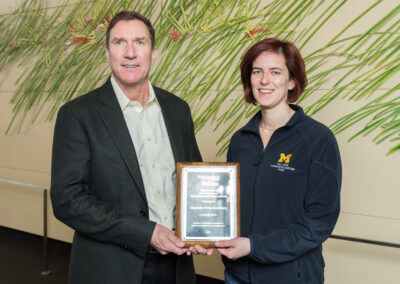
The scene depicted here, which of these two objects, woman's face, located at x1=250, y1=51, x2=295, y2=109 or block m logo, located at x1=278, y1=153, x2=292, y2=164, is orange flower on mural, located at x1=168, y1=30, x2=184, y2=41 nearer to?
woman's face, located at x1=250, y1=51, x2=295, y2=109

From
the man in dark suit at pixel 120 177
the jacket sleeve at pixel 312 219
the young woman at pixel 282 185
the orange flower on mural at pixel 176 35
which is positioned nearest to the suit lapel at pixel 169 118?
the man in dark suit at pixel 120 177

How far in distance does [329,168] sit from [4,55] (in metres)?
4.15

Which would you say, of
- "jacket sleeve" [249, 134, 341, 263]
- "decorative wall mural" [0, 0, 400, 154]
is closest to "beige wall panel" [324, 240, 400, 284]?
"decorative wall mural" [0, 0, 400, 154]

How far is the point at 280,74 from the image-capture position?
1594 millimetres

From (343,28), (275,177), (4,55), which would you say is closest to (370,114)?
(343,28)

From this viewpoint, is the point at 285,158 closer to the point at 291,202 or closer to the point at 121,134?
the point at 291,202

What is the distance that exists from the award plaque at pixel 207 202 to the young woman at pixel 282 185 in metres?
0.06

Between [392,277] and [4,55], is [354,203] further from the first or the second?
[4,55]

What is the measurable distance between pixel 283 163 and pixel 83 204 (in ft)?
2.66

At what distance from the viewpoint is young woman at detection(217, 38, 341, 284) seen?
143 cm

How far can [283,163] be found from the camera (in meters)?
1.49

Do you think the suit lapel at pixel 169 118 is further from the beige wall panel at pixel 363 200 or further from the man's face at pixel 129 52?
the beige wall panel at pixel 363 200

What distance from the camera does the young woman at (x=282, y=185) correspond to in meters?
1.43

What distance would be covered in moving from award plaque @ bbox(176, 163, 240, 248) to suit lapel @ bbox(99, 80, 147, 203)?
171 millimetres
